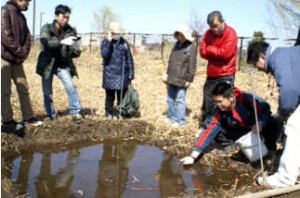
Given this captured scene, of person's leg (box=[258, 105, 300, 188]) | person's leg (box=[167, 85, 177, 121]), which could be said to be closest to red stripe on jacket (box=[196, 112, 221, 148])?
person's leg (box=[258, 105, 300, 188])

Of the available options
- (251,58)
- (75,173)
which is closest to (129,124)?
(75,173)

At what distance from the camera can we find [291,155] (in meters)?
3.43

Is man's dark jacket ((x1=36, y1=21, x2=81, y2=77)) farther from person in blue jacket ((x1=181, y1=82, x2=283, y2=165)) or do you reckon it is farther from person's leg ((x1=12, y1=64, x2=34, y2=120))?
person in blue jacket ((x1=181, y1=82, x2=283, y2=165))

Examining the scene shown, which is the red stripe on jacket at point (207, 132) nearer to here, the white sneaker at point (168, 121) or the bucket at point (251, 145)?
the bucket at point (251, 145)

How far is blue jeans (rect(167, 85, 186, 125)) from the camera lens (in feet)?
19.8

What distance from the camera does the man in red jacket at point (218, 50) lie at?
509 centimetres

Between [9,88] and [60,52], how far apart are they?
924 millimetres

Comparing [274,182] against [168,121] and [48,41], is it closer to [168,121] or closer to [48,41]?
[168,121]

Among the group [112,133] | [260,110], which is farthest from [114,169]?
[260,110]

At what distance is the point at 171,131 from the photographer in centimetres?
575

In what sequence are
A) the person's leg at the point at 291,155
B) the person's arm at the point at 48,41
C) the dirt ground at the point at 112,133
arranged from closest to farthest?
the person's leg at the point at 291,155 → the dirt ground at the point at 112,133 → the person's arm at the point at 48,41

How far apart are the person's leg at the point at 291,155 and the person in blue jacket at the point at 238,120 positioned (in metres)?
0.75

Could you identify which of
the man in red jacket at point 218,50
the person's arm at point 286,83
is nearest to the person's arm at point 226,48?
the man in red jacket at point 218,50

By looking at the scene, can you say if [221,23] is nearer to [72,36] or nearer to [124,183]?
[72,36]
